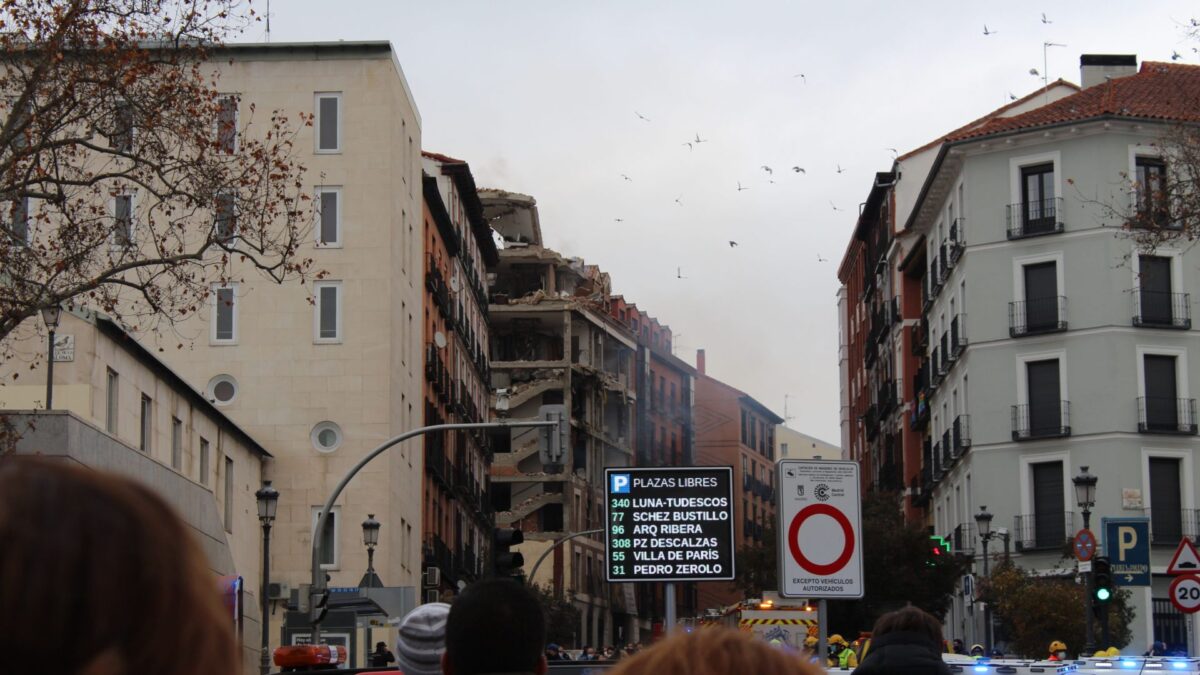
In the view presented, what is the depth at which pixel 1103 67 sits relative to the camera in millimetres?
65688

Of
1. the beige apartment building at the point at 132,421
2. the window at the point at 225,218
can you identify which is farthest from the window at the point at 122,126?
the beige apartment building at the point at 132,421

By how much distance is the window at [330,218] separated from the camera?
54.4 meters

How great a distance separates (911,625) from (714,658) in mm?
5581

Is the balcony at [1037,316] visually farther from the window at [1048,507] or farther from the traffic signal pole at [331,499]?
the traffic signal pole at [331,499]

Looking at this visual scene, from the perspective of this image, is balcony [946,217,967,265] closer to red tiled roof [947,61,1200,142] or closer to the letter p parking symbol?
red tiled roof [947,61,1200,142]

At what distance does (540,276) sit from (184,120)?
8501 cm

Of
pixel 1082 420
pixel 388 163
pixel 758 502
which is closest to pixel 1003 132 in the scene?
pixel 1082 420

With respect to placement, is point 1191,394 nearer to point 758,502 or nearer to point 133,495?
point 133,495

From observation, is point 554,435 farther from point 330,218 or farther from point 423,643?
point 423,643

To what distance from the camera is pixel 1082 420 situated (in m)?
57.2

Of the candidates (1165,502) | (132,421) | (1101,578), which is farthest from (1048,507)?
(132,421)

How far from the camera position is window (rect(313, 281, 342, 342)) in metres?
54.0

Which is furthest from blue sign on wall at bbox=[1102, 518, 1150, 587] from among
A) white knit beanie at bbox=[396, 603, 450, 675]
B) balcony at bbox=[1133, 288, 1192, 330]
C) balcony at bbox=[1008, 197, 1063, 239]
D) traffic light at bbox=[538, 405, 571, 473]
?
balcony at bbox=[1008, 197, 1063, 239]

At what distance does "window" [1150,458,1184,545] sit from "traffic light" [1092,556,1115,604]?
26.3m
